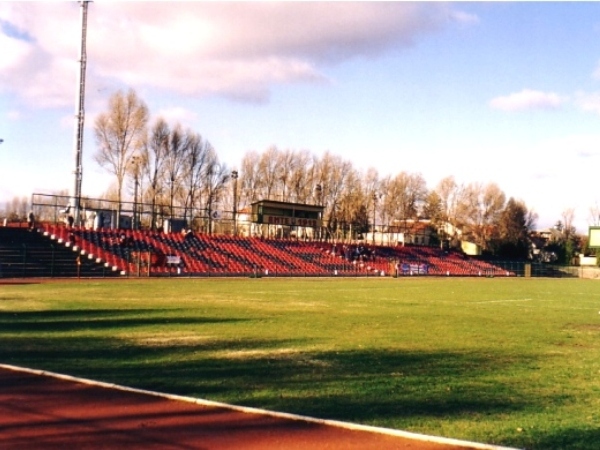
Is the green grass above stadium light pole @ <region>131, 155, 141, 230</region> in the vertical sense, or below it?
below

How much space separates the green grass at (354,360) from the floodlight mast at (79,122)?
34.7 m

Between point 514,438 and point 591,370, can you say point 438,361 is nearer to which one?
point 591,370

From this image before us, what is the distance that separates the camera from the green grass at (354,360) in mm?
8250

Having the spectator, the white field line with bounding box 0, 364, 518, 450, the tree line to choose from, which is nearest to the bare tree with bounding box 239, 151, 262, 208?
the tree line

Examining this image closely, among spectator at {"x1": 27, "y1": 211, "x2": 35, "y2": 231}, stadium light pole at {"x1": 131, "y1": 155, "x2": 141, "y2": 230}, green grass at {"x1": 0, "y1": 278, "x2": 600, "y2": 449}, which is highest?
stadium light pole at {"x1": 131, "y1": 155, "x2": 141, "y2": 230}

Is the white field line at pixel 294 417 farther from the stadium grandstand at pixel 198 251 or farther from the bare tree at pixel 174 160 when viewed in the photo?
the bare tree at pixel 174 160

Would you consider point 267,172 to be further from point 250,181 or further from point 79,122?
point 79,122

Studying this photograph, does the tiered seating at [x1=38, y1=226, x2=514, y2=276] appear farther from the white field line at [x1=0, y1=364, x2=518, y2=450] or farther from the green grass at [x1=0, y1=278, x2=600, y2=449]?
the white field line at [x1=0, y1=364, x2=518, y2=450]

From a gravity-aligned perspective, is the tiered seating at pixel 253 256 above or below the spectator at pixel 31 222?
below

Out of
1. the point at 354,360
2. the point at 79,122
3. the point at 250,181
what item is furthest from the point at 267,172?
the point at 354,360

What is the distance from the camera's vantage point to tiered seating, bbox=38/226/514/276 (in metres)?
50.4

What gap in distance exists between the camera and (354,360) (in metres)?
12.1

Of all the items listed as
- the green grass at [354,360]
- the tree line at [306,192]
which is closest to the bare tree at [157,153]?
the tree line at [306,192]

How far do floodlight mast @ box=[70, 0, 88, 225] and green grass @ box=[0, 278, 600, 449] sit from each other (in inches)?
1368
